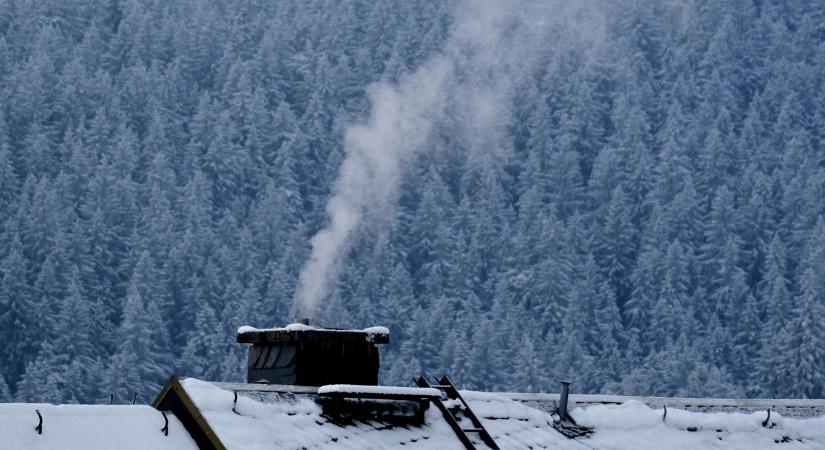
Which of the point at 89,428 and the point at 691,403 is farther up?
the point at 691,403

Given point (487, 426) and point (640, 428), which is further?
point (640, 428)

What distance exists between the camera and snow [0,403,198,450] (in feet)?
53.3

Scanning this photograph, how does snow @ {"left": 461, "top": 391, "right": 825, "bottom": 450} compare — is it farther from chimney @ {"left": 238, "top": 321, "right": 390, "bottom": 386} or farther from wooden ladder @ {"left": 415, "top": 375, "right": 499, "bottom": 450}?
chimney @ {"left": 238, "top": 321, "right": 390, "bottom": 386}

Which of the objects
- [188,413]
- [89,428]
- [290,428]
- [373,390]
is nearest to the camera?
[89,428]

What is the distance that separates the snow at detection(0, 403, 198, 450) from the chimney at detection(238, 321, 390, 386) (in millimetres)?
5014

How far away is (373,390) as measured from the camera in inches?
803

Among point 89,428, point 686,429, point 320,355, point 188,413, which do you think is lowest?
point 89,428

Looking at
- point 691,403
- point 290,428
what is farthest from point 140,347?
point 290,428

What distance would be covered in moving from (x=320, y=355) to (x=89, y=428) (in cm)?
656

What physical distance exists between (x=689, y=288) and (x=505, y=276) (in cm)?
2312

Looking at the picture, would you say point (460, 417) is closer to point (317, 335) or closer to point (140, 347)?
point (317, 335)

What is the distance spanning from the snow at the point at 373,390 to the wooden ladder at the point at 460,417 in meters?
0.66

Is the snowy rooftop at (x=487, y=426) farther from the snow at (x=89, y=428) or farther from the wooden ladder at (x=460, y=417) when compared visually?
the snow at (x=89, y=428)

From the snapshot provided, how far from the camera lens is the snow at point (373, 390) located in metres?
20.0
